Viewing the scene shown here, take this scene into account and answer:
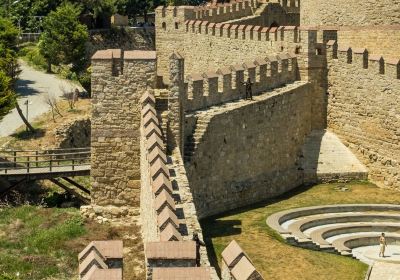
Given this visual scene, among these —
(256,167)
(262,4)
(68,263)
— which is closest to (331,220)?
(256,167)

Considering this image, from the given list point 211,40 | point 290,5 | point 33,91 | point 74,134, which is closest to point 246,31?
point 211,40

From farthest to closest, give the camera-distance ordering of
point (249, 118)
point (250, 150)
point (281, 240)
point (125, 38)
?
point (125, 38)
point (250, 150)
point (249, 118)
point (281, 240)

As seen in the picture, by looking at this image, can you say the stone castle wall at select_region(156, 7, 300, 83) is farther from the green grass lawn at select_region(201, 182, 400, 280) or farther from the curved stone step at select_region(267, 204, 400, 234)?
the curved stone step at select_region(267, 204, 400, 234)

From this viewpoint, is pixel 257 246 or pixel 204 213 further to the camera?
pixel 204 213

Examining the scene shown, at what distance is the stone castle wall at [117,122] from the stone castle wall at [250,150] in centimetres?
200

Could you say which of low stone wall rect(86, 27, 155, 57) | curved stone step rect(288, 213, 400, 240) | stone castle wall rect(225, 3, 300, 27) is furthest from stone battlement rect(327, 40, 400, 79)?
low stone wall rect(86, 27, 155, 57)

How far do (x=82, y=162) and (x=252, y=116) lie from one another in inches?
305

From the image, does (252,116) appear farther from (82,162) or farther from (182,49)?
(182,49)

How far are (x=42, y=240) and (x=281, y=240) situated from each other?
711 centimetres

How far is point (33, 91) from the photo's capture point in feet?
175

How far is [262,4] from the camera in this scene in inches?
2181

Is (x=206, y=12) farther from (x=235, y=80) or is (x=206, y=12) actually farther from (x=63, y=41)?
(x=235, y=80)

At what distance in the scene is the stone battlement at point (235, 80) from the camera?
2883 cm

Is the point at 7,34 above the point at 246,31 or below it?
below
